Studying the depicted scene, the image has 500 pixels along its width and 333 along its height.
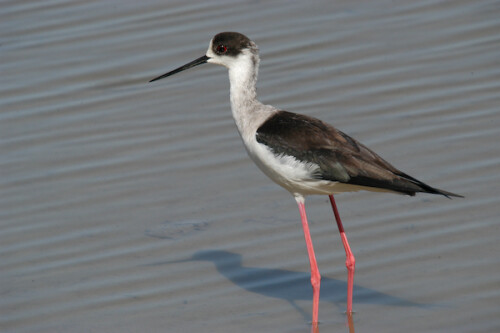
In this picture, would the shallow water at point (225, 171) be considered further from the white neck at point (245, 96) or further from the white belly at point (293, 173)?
the white neck at point (245, 96)

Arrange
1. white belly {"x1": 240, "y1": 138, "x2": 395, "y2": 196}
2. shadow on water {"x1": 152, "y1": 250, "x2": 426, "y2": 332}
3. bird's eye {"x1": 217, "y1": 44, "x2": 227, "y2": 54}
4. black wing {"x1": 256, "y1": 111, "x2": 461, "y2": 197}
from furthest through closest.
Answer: bird's eye {"x1": 217, "y1": 44, "x2": 227, "y2": 54}
shadow on water {"x1": 152, "y1": 250, "x2": 426, "y2": 332}
white belly {"x1": 240, "y1": 138, "x2": 395, "y2": 196}
black wing {"x1": 256, "y1": 111, "x2": 461, "y2": 197}

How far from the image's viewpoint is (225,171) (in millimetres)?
6039

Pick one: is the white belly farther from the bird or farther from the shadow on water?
the shadow on water

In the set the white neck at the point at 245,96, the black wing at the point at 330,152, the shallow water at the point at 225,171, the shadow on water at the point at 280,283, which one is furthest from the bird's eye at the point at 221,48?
the shadow on water at the point at 280,283

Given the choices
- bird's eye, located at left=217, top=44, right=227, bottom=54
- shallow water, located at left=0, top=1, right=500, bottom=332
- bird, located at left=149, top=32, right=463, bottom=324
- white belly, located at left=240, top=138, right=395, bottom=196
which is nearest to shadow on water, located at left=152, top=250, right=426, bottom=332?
shallow water, located at left=0, top=1, right=500, bottom=332

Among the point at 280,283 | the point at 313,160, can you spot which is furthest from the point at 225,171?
the point at 313,160

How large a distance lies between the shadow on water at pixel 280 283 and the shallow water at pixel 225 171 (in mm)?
10

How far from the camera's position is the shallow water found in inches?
190

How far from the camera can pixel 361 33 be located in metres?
7.59

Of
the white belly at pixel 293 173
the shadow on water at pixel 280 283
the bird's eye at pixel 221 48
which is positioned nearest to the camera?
the white belly at pixel 293 173

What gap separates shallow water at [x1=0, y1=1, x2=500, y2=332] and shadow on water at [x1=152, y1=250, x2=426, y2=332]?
0.03 feet

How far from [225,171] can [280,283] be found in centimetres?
121

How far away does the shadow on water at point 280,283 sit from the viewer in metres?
4.89

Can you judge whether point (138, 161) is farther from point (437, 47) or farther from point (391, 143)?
point (437, 47)
